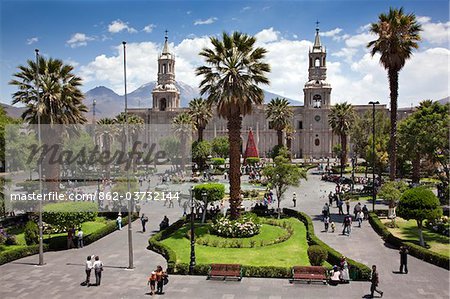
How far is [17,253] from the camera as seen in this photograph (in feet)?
65.5

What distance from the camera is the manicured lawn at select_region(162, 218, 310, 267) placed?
62.1 ft

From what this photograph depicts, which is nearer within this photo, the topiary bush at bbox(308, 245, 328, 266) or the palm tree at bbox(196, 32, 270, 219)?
the topiary bush at bbox(308, 245, 328, 266)

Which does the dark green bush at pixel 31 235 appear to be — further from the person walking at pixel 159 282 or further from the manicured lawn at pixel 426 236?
the manicured lawn at pixel 426 236

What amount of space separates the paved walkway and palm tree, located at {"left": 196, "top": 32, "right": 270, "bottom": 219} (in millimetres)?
7144

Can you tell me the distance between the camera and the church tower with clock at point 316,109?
9881 centimetres

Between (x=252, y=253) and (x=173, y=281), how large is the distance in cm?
500

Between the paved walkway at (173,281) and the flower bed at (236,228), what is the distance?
4177 millimetres

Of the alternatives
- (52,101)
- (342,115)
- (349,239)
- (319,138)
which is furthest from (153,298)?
(319,138)

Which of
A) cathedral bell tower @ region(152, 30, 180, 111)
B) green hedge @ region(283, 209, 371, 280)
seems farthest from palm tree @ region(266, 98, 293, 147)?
cathedral bell tower @ region(152, 30, 180, 111)

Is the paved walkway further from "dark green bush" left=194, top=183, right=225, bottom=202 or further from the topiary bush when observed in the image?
"dark green bush" left=194, top=183, right=225, bottom=202

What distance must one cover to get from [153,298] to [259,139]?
90295 mm

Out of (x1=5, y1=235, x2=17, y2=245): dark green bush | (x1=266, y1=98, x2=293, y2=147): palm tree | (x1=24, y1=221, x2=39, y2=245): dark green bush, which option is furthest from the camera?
(x1=266, y1=98, x2=293, y2=147): palm tree

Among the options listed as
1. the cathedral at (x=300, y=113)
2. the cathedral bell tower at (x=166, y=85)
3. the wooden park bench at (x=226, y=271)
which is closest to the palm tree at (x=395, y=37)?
the wooden park bench at (x=226, y=271)

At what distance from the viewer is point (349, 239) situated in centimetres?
2298
